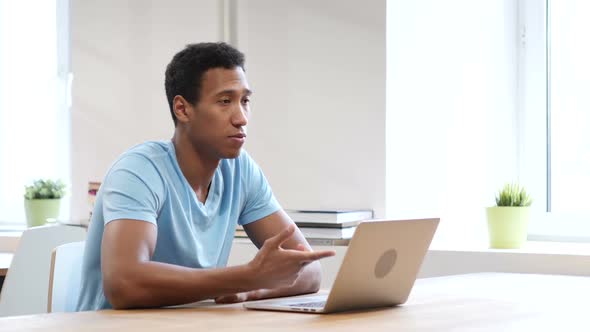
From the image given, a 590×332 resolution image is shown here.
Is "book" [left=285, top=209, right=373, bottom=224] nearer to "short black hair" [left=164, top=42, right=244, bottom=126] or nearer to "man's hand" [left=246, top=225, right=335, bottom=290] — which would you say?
"short black hair" [left=164, top=42, right=244, bottom=126]

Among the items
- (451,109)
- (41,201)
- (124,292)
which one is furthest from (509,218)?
(41,201)

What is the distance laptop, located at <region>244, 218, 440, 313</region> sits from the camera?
1.82m

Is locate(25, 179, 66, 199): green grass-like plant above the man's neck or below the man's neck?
below

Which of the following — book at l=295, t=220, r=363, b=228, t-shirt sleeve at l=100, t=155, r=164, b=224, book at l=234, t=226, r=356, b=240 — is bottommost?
book at l=234, t=226, r=356, b=240

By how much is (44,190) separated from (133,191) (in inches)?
84.4

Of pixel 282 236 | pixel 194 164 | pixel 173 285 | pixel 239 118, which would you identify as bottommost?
pixel 173 285

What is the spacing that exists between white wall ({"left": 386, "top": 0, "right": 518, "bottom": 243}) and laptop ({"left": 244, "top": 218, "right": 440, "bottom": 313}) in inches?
46.3

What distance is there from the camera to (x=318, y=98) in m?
3.27

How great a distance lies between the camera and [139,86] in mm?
3613

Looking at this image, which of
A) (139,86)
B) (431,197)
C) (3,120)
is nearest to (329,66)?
(431,197)

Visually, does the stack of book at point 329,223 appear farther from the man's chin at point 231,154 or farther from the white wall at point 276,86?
the man's chin at point 231,154

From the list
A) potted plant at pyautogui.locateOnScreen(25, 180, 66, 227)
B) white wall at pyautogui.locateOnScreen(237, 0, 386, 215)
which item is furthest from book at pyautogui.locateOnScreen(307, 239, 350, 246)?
potted plant at pyautogui.locateOnScreen(25, 180, 66, 227)

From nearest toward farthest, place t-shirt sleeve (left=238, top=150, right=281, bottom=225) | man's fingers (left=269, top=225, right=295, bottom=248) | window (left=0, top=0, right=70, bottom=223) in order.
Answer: man's fingers (left=269, top=225, right=295, bottom=248), t-shirt sleeve (left=238, top=150, right=281, bottom=225), window (left=0, top=0, right=70, bottom=223)

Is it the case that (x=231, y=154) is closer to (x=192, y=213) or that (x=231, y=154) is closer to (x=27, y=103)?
(x=192, y=213)
